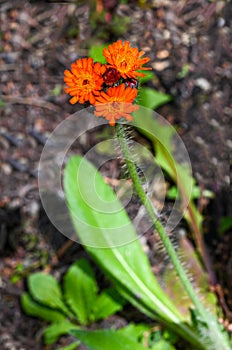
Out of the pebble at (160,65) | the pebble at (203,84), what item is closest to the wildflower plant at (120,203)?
the pebble at (203,84)

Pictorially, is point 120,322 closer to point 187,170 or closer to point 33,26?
point 187,170

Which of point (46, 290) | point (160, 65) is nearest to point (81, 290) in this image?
point (46, 290)

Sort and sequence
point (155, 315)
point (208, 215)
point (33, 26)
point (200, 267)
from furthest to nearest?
point (33, 26), point (208, 215), point (200, 267), point (155, 315)

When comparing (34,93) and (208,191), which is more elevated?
(34,93)

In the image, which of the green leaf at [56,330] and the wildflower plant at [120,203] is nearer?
the wildflower plant at [120,203]

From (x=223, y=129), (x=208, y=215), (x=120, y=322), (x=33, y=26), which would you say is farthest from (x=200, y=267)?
(x=33, y=26)

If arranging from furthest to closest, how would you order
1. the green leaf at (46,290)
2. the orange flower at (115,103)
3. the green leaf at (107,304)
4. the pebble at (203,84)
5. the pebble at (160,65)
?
the pebble at (160,65) → the pebble at (203,84) → the green leaf at (46,290) → the green leaf at (107,304) → the orange flower at (115,103)

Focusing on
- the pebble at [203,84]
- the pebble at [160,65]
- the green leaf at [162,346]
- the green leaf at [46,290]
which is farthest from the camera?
the pebble at [160,65]

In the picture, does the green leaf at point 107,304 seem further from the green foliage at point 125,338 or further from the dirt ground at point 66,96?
the dirt ground at point 66,96
